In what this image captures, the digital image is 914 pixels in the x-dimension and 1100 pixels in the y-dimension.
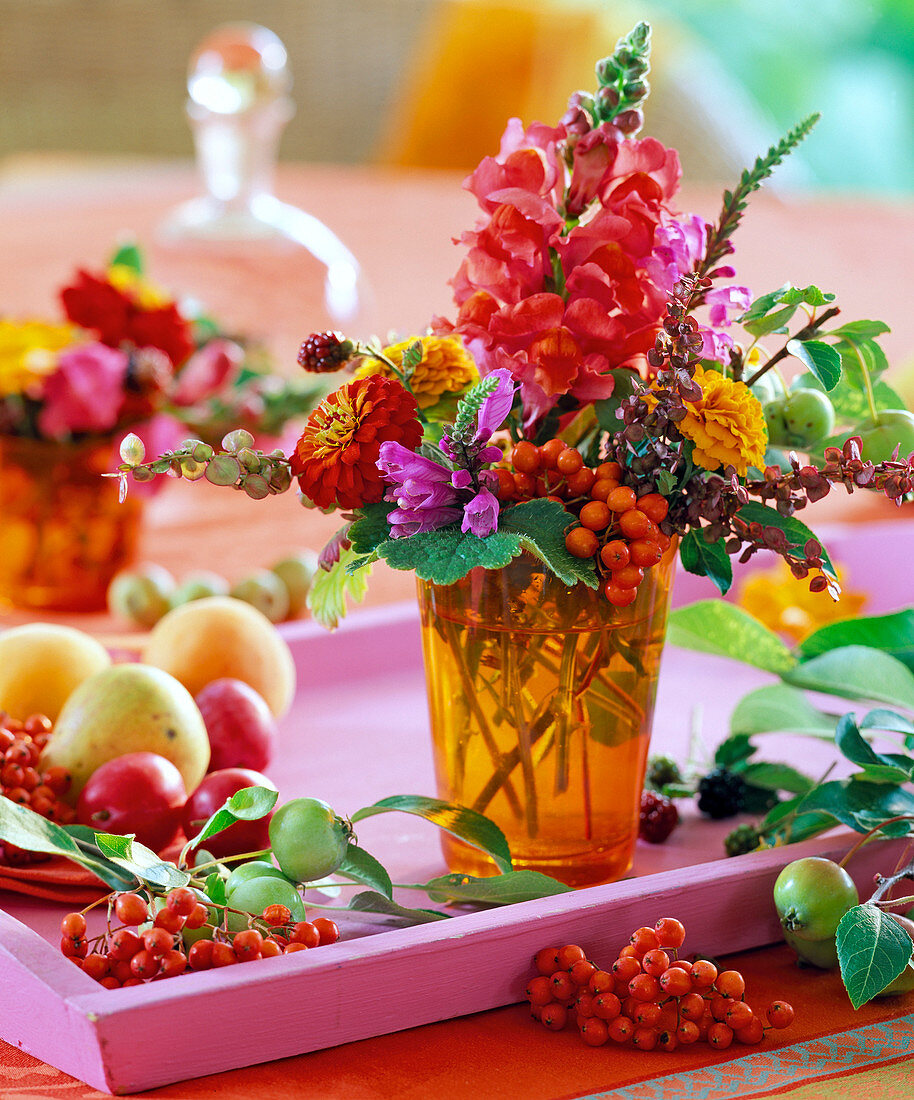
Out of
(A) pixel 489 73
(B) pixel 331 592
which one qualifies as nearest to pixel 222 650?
(B) pixel 331 592

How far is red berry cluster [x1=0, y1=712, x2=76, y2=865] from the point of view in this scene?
20.4 inches

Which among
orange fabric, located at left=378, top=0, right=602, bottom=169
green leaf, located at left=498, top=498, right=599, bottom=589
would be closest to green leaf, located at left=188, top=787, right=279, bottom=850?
green leaf, located at left=498, top=498, right=599, bottom=589

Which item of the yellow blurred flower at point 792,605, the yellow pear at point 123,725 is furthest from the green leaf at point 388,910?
the yellow blurred flower at point 792,605

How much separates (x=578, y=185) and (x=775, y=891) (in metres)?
0.25

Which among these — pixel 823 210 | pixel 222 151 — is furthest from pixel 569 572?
pixel 823 210

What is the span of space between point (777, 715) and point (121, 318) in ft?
1.85

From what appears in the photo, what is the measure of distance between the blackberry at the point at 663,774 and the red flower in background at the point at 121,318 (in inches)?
20.3

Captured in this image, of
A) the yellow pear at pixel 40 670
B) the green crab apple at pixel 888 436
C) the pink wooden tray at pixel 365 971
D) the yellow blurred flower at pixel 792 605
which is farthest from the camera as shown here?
the yellow blurred flower at pixel 792 605

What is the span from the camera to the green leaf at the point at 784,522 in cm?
46

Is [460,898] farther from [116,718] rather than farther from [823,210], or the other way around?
[823,210]

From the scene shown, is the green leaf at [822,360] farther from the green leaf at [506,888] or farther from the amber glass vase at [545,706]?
the green leaf at [506,888]

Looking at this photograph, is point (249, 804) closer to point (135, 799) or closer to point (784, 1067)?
point (135, 799)

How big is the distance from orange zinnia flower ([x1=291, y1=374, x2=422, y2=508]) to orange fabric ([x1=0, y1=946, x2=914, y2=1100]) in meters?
0.16

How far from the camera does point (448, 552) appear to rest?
443mm
